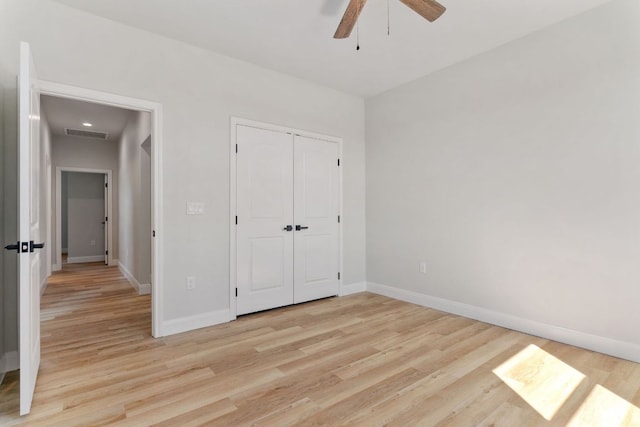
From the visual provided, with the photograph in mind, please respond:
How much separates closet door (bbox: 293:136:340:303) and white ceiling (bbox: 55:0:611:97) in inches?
41.6

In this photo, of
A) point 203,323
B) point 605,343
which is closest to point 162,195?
point 203,323

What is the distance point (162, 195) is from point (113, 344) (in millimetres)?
1367

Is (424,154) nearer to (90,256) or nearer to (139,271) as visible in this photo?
(139,271)

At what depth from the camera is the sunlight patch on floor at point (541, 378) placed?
1950mm

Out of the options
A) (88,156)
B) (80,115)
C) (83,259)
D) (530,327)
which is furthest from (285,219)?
(83,259)

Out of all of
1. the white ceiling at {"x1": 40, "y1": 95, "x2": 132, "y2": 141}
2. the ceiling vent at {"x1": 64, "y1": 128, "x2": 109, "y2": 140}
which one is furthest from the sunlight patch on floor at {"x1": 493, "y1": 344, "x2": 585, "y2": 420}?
the ceiling vent at {"x1": 64, "y1": 128, "x2": 109, "y2": 140}

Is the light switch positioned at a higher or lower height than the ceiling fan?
lower

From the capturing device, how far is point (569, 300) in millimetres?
2822

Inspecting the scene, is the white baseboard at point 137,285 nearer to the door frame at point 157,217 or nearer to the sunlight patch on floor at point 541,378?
the door frame at point 157,217

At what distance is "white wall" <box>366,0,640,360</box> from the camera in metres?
2.57

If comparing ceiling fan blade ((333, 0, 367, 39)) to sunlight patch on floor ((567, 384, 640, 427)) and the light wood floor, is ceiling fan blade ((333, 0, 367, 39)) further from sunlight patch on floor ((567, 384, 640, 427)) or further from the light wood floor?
sunlight patch on floor ((567, 384, 640, 427))

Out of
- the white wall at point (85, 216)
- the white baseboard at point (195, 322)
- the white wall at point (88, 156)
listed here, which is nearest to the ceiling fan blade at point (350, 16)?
the white baseboard at point (195, 322)

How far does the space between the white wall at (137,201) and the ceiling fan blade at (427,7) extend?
353 centimetres

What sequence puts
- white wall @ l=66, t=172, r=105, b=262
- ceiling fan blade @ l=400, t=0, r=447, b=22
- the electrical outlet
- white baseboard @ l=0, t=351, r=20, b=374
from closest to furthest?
ceiling fan blade @ l=400, t=0, r=447, b=22 → white baseboard @ l=0, t=351, r=20, b=374 → the electrical outlet → white wall @ l=66, t=172, r=105, b=262
